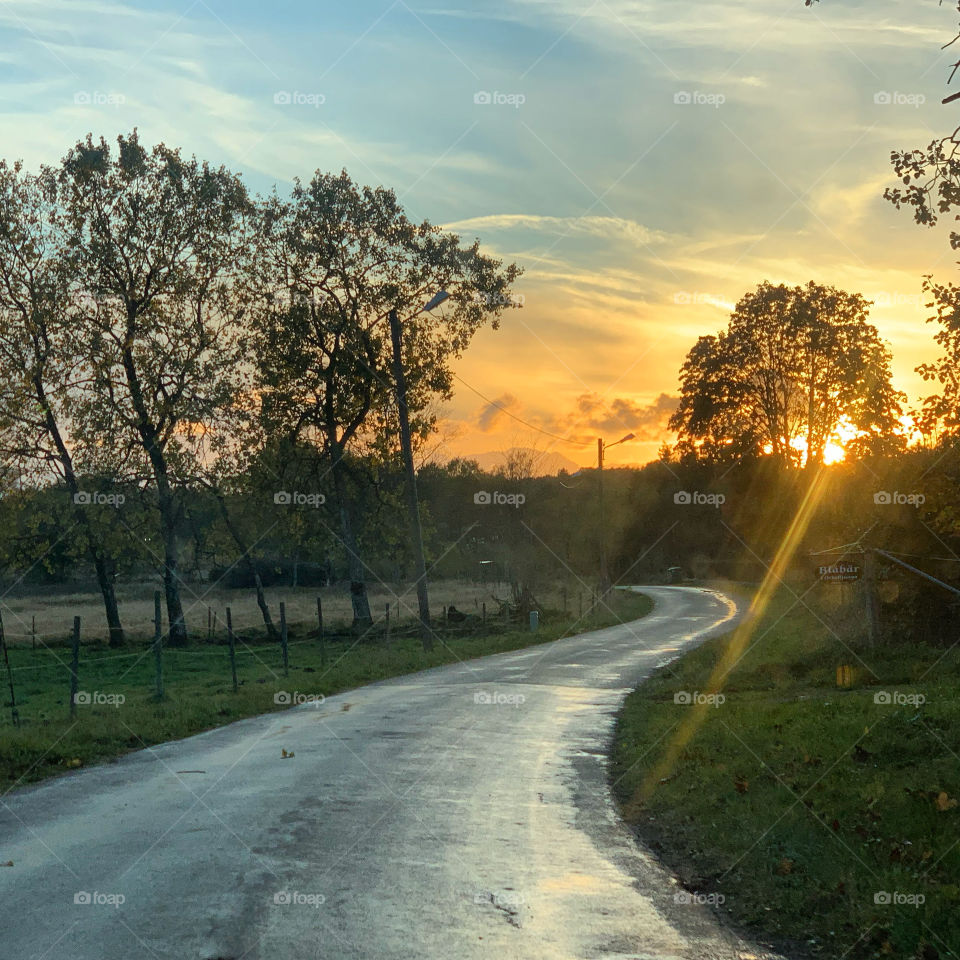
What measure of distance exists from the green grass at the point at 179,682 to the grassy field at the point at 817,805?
685cm

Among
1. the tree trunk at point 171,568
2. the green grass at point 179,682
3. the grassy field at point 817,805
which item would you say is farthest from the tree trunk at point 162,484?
the grassy field at point 817,805

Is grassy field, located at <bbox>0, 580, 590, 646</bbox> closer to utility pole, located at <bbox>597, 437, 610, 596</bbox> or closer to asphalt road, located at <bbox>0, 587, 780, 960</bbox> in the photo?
utility pole, located at <bbox>597, 437, 610, 596</bbox>

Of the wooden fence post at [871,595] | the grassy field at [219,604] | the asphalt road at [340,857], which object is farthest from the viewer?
the grassy field at [219,604]

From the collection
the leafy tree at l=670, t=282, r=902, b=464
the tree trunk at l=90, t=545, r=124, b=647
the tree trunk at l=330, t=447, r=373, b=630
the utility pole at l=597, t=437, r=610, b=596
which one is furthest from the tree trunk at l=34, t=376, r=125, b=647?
the leafy tree at l=670, t=282, r=902, b=464

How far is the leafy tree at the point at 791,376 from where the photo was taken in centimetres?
4891

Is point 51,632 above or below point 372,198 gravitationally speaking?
below

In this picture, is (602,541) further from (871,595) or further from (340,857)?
(340,857)

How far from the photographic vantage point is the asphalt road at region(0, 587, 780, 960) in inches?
236

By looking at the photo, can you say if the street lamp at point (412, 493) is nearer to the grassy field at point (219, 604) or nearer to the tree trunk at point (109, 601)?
the grassy field at point (219, 604)

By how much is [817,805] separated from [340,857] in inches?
171

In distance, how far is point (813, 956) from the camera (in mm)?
6207

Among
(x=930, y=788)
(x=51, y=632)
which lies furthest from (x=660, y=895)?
(x=51, y=632)

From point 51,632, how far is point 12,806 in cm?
3965

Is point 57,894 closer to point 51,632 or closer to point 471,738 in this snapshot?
point 471,738
